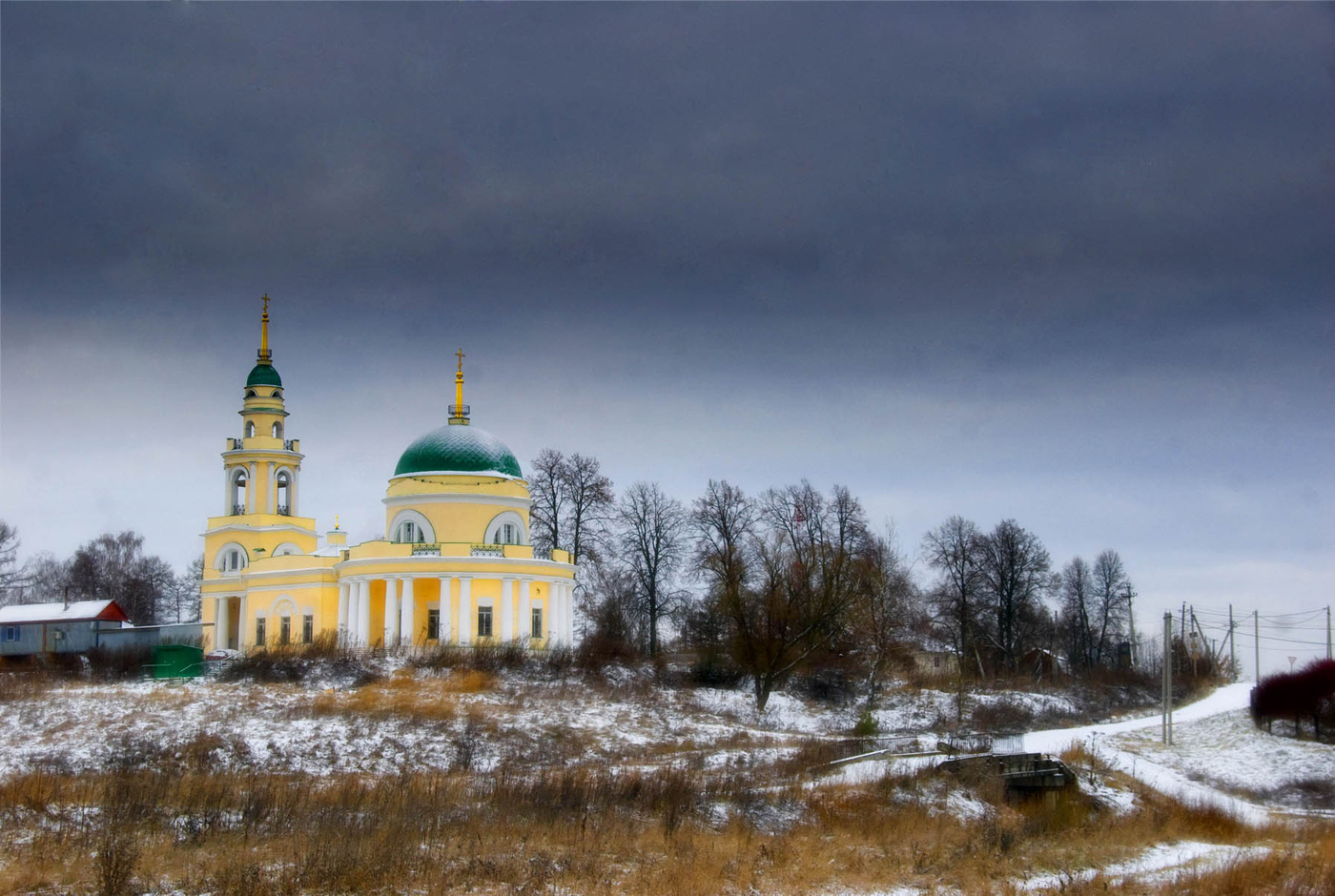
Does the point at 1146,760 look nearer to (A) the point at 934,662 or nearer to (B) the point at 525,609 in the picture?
(B) the point at 525,609

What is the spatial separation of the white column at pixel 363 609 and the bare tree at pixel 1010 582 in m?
29.2

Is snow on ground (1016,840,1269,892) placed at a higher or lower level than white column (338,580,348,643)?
lower

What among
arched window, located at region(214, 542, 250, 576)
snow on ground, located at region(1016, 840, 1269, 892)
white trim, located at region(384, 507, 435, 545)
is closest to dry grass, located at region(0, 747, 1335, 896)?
snow on ground, located at region(1016, 840, 1269, 892)

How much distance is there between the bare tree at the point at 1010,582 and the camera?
61.8 meters

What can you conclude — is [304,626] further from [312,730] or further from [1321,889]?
[1321,889]

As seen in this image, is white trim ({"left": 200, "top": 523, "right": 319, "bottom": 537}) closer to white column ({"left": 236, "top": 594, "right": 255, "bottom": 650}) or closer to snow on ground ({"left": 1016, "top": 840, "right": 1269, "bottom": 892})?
white column ({"left": 236, "top": 594, "right": 255, "bottom": 650})

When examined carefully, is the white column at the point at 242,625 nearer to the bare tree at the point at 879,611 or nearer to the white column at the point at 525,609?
the white column at the point at 525,609

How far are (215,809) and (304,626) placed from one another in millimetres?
29828

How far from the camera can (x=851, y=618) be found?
163ft

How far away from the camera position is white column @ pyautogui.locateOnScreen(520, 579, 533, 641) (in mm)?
48781

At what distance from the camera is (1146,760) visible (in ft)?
111

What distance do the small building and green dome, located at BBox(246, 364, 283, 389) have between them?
13.1 m

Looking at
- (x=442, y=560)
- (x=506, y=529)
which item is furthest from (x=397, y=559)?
(x=506, y=529)

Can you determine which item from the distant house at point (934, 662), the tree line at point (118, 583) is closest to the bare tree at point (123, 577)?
the tree line at point (118, 583)
